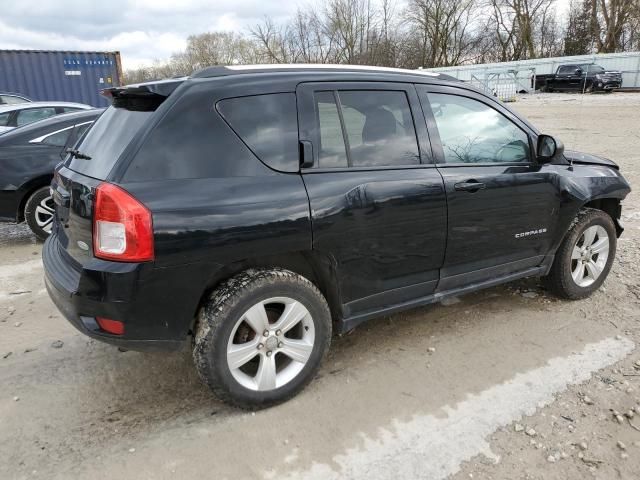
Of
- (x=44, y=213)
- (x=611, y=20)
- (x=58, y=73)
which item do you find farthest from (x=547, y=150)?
(x=611, y=20)

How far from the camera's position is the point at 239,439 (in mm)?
2467

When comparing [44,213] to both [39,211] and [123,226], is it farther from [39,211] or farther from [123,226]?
[123,226]

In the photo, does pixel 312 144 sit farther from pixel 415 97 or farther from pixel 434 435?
pixel 434 435

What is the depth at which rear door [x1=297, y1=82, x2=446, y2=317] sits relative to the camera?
104 inches

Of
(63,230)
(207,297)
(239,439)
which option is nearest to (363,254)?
(207,297)

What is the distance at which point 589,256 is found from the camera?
3941mm

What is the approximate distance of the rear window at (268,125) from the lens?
249 centimetres

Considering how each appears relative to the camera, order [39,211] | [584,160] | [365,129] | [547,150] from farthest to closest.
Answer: [39,211], [584,160], [547,150], [365,129]

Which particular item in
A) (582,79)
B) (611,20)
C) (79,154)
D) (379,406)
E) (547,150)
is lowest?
(379,406)

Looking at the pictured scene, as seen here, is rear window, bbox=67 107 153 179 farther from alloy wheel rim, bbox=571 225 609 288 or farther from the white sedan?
the white sedan

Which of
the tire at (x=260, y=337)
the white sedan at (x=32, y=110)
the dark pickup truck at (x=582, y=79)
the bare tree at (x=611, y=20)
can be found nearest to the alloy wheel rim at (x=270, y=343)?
the tire at (x=260, y=337)

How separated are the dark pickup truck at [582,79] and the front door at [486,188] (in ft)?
89.7

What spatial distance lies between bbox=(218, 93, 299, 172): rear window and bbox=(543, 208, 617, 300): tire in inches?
94.9

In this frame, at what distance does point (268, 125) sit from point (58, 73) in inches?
629
